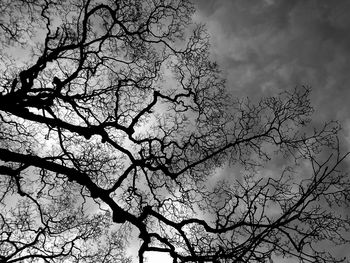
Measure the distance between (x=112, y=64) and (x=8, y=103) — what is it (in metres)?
3.87

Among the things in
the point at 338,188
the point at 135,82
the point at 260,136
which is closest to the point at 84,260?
the point at 135,82

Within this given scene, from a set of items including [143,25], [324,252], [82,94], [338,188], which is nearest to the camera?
[324,252]

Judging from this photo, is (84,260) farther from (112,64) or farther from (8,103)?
(112,64)

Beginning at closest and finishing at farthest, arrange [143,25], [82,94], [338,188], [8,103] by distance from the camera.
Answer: [338,188] < [8,103] < [82,94] < [143,25]

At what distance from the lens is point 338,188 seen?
7.34 meters

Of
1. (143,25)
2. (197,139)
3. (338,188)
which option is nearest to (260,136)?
(197,139)

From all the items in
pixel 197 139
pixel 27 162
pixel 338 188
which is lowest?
pixel 338 188

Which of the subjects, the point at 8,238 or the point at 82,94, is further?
the point at 82,94

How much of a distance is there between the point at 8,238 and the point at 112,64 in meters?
6.25

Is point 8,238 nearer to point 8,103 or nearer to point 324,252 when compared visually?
point 8,103

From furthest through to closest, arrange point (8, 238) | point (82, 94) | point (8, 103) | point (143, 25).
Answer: point (143, 25) < point (82, 94) < point (8, 238) < point (8, 103)

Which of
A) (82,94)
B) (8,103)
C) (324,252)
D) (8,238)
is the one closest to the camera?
(324,252)

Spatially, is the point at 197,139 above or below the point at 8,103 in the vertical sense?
above

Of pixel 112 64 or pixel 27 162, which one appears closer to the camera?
pixel 27 162
